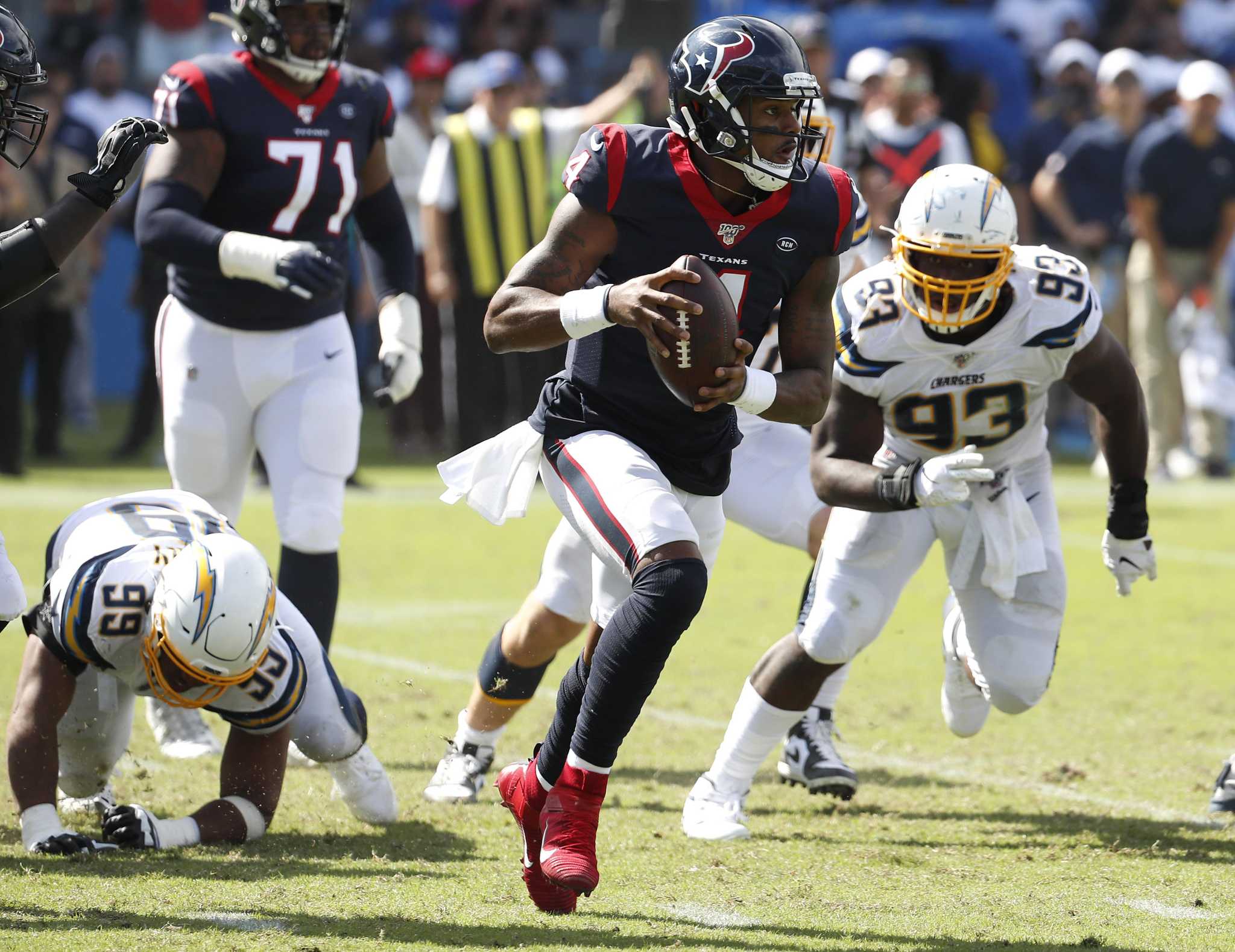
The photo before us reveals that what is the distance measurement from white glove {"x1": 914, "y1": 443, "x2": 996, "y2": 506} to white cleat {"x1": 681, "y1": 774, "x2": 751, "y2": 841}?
82 cm

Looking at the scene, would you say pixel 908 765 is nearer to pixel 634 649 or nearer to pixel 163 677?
pixel 634 649

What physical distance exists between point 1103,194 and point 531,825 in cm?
864

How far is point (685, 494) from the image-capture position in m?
3.85

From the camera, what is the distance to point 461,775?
4.54m

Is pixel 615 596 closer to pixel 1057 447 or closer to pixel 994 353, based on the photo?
pixel 994 353

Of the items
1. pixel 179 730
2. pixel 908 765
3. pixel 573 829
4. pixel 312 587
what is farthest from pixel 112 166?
pixel 908 765

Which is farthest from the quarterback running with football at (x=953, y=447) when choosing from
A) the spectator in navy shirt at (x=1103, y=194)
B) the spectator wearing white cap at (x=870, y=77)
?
the spectator in navy shirt at (x=1103, y=194)

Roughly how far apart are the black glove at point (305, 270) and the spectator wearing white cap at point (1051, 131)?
7674mm

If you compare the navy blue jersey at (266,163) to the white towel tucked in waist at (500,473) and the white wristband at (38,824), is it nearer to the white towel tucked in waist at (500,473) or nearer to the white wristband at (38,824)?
the white towel tucked in waist at (500,473)

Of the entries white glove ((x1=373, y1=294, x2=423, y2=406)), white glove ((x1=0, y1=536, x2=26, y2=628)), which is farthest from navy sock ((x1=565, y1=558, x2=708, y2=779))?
white glove ((x1=373, y1=294, x2=423, y2=406))

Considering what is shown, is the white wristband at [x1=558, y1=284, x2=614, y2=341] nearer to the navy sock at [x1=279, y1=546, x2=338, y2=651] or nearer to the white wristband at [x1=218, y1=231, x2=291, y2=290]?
the white wristband at [x1=218, y1=231, x2=291, y2=290]

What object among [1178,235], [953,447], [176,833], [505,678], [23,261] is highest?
[23,261]

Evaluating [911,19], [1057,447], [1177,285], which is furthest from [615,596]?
[911,19]

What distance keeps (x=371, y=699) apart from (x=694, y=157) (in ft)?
7.90
